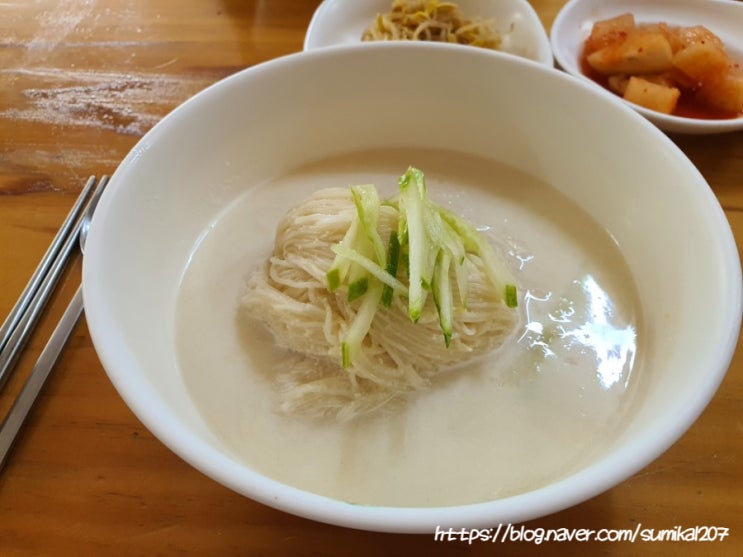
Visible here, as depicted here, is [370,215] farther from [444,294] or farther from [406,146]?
[406,146]

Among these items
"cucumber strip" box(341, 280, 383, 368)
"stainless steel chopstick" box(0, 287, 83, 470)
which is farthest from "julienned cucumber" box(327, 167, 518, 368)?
"stainless steel chopstick" box(0, 287, 83, 470)

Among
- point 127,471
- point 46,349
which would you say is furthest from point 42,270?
point 127,471

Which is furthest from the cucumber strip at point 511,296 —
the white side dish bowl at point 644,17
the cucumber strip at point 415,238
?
the white side dish bowl at point 644,17

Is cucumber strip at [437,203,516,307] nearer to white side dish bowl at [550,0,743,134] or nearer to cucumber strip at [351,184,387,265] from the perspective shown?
cucumber strip at [351,184,387,265]

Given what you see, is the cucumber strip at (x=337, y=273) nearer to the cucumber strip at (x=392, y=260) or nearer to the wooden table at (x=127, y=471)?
the cucumber strip at (x=392, y=260)

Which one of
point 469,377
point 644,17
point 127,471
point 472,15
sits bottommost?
point 127,471

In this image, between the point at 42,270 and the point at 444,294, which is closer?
the point at 444,294
